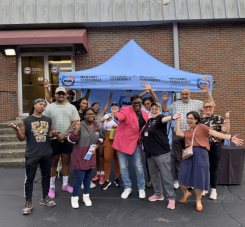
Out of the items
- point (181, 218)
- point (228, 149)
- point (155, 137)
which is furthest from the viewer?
point (228, 149)

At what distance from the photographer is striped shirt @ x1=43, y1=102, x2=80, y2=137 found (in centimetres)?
430

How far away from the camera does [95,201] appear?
4.21 meters

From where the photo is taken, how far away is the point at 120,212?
12.4 feet

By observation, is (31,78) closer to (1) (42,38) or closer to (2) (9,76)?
(2) (9,76)

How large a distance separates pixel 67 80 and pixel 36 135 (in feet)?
6.35

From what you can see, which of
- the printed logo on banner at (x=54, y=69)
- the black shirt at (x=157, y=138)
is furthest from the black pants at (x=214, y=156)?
the printed logo on banner at (x=54, y=69)

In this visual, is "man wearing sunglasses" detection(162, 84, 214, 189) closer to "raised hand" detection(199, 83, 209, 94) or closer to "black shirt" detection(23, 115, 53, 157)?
"raised hand" detection(199, 83, 209, 94)

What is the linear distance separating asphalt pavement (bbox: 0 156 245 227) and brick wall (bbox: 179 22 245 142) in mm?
4524

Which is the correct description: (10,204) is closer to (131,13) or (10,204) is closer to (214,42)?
(131,13)

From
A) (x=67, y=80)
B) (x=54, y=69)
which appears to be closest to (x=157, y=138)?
(x=67, y=80)

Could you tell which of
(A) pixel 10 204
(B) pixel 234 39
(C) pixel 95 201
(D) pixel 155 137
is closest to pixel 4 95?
(A) pixel 10 204

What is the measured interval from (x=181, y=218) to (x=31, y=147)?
2.59 metres

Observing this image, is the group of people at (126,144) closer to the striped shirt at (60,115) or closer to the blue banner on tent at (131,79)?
the striped shirt at (60,115)

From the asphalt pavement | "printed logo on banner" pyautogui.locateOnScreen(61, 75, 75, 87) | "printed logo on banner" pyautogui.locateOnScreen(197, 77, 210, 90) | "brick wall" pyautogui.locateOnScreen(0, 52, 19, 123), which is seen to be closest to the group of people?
the asphalt pavement
